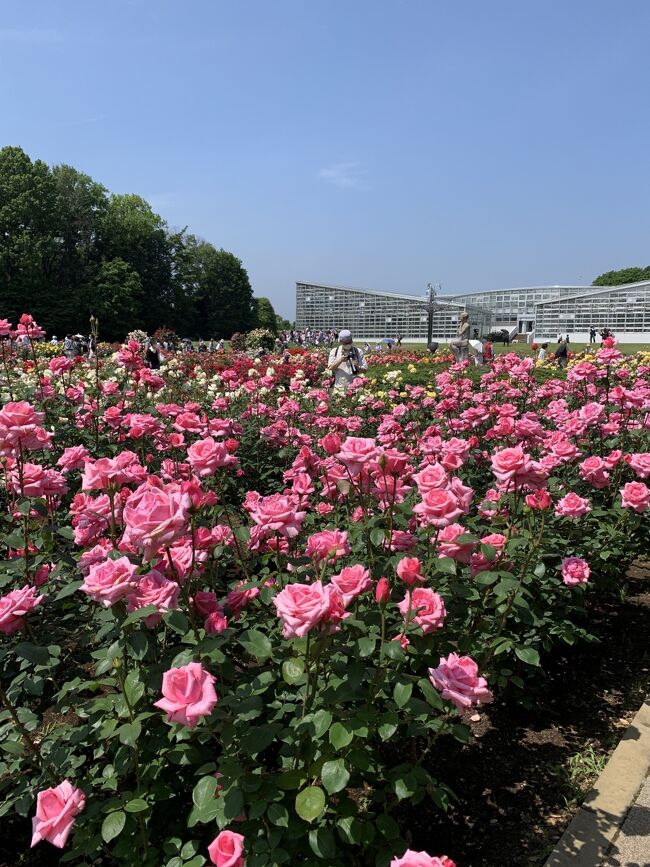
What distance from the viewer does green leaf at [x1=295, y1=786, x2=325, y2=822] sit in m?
1.19

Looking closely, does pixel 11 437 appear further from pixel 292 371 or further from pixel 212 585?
pixel 292 371

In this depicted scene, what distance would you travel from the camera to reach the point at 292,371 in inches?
386

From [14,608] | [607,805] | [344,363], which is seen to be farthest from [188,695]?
[344,363]

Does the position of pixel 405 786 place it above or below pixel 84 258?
below

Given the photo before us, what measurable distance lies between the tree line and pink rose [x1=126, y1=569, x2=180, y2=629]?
2926cm

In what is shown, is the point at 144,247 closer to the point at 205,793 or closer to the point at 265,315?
the point at 265,315

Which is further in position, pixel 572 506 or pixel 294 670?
pixel 572 506

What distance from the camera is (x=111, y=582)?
1.31m

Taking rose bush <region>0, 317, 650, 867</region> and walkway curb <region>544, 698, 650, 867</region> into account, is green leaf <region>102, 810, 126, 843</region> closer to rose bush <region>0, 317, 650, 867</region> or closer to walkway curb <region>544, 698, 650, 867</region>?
rose bush <region>0, 317, 650, 867</region>

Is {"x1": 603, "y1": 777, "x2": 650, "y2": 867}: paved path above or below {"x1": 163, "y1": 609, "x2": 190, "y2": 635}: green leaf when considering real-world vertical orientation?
below

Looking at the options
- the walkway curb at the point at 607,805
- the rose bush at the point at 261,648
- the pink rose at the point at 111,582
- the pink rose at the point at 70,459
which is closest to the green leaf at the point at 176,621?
the rose bush at the point at 261,648

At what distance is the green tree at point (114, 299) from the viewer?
40.5m

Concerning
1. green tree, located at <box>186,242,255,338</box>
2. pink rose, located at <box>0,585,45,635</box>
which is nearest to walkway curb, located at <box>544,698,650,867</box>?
pink rose, located at <box>0,585,45,635</box>

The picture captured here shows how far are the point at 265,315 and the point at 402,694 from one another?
68902 millimetres
